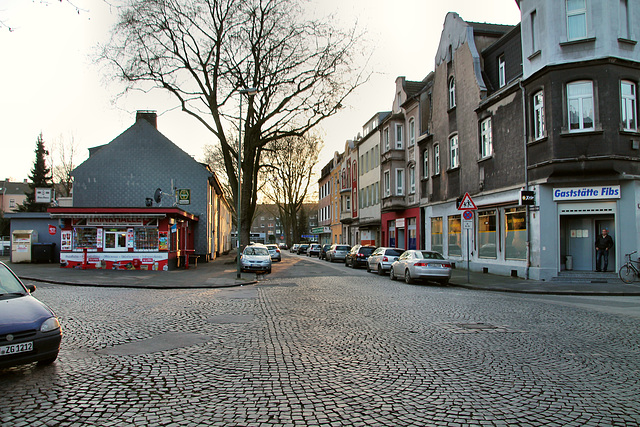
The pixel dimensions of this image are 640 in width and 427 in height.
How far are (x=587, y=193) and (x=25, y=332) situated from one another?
60.2 ft

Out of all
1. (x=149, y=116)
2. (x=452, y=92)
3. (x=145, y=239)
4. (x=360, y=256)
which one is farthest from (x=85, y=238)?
(x=452, y=92)

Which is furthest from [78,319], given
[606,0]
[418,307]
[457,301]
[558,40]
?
[606,0]

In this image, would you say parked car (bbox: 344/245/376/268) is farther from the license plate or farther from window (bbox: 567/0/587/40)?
the license plate

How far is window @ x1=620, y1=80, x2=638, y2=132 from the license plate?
19.4 metres

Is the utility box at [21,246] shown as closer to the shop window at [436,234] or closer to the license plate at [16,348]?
the shop window at [436,234]

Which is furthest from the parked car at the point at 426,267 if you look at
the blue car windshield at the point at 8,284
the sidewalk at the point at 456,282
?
the blue car windshield at the point at 8,284

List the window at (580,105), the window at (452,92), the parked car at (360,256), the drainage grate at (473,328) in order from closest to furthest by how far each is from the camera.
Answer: the drainage grate at (473,328) → the window at (580,105) → the window at (452,92) → the parked car at (360,256)

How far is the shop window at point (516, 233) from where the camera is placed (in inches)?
794

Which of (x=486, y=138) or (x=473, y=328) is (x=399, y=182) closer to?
(x=486, y=138)

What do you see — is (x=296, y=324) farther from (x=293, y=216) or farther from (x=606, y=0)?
(x=293, y=216)

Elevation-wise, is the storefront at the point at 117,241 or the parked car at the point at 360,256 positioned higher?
the storefront at the point at 117,241

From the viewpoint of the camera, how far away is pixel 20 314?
588 centimetres

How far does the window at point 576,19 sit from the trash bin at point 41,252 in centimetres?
3135

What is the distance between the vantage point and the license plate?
5.44m
